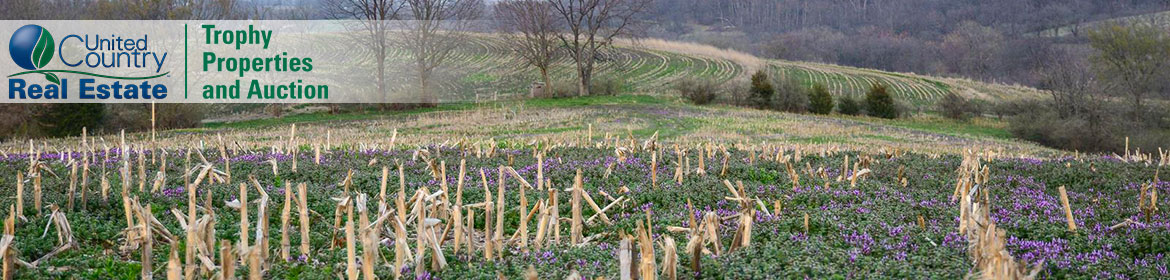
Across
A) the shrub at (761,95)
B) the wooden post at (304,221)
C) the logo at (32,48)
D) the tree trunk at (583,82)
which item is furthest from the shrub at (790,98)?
the wooden post at (304,221)

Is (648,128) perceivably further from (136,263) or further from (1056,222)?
(136,263)

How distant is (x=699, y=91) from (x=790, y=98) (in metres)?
5.22

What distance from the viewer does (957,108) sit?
48.6m

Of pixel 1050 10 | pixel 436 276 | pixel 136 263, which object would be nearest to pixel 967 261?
pixel 436 276

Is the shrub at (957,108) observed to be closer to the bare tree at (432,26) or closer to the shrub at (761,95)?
the shrub at (761,95)

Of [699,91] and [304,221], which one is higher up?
[699,91]

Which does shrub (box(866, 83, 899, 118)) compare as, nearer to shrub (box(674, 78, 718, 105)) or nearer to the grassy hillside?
shrub (box(674, 78, 718, 105))

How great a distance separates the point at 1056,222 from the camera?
23.8 feet

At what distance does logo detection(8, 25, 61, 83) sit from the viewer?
2858cm

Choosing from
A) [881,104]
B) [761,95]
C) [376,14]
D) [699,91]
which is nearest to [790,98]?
[761,95]

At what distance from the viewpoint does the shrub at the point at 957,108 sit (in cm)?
4853

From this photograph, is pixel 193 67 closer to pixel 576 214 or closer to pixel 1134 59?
pixel 576 214

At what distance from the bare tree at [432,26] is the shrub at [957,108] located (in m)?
27.4

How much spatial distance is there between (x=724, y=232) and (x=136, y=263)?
4.27 m
